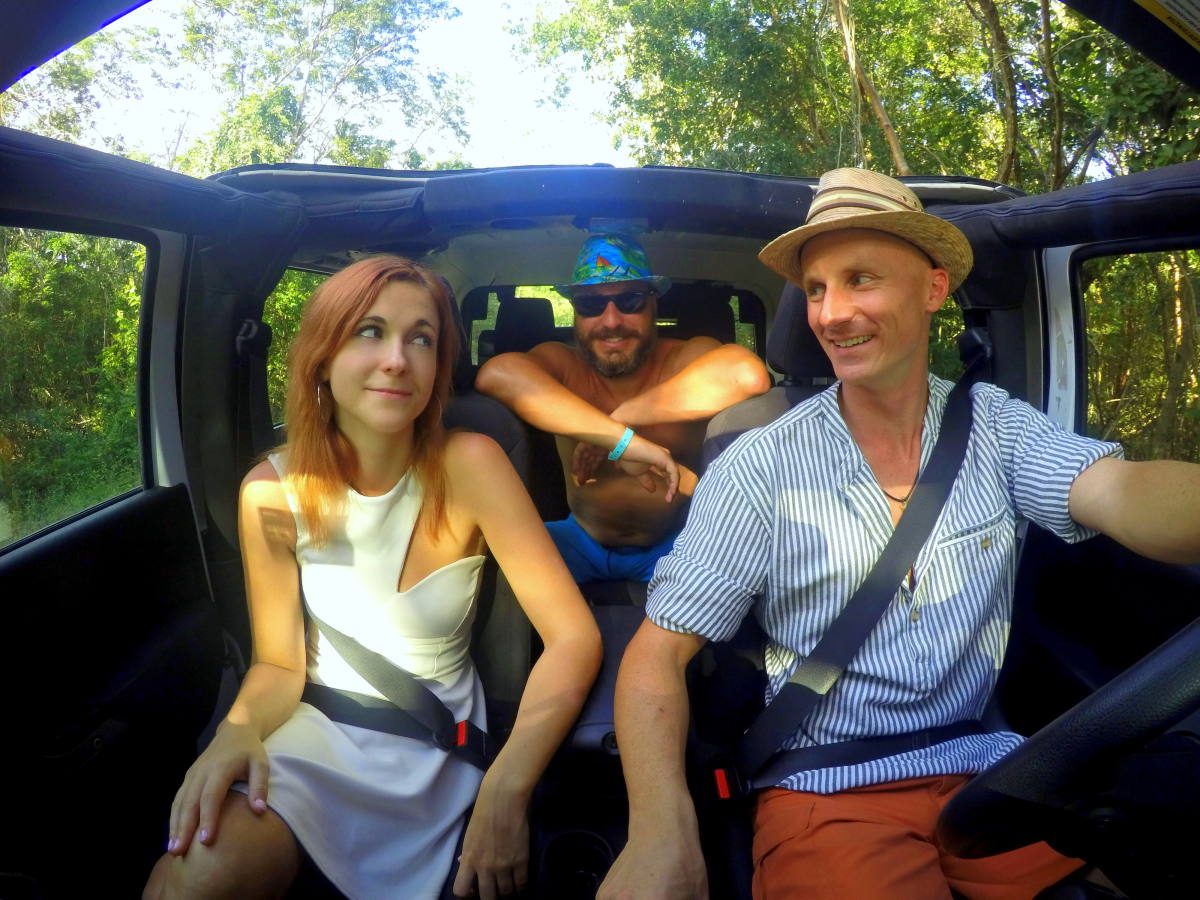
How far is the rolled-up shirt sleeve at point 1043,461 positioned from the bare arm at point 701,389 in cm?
98

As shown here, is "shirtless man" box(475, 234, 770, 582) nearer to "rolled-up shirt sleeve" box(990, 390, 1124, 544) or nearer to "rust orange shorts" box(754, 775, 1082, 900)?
"rolled-up shirt sleeve" box(990, 390, 1124, 544)

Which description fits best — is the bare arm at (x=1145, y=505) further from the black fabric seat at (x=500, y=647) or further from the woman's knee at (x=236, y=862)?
Result: the woman's knee at (x=236, y=862)

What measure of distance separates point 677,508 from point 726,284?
164cm

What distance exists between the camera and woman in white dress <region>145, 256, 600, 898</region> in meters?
1.75

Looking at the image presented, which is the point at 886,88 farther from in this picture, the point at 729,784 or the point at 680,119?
the point at 729,784

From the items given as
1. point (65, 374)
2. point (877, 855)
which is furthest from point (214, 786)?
point (65, 374)

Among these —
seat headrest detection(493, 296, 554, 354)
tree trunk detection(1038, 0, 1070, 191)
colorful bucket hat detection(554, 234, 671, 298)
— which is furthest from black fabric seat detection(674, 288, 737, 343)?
tree trunk detection(1038, 0, 1070, 191)

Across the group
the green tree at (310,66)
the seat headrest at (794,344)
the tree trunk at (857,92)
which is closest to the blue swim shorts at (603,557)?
the seat headrest at (794,344)

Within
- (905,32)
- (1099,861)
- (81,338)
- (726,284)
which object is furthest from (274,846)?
(905,32)

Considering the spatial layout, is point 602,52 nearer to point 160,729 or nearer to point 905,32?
point 905,32

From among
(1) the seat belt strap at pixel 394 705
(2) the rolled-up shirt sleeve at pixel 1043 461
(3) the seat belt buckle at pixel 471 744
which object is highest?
(2) the rolled-up shirt sleeve at pixel 1043 461

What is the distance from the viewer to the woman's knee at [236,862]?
4.91 ft

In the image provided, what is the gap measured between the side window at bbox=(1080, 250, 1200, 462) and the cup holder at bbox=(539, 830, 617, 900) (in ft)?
6.09

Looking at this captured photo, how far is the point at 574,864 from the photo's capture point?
1.83 metres
